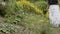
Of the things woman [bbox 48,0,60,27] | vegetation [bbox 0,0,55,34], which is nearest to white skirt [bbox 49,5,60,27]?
woman [bbox 48,0,60,27]

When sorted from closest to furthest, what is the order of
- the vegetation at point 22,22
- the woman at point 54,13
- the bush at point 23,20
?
the vegetation at point 22,22 → the bush at point 23,20 → the woman at point 54,13

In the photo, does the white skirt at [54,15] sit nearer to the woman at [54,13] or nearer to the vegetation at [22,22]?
the woman at [54,13]

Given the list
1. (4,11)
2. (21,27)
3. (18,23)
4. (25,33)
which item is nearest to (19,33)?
(25,33)

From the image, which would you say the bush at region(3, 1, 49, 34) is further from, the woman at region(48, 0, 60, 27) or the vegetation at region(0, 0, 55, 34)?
the woman at region(48, 0, 60, 27)

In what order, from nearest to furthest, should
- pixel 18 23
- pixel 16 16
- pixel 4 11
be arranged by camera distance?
pixel 18 23 < pixel 16 16 < pixel 4 11

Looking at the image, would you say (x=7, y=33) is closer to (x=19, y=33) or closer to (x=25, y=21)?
(x=19, y=33)

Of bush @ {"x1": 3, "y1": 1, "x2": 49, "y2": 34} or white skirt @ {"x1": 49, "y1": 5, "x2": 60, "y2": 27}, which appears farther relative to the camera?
white skirt @ {"x1": 49, "y1": 5, "x2": 60, "y2": 27}

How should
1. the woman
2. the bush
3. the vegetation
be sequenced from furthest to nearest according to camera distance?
the woman → the bush → the vegetation

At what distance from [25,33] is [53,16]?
264 cm

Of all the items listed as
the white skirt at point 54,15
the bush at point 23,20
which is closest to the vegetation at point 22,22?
the bush at point 23,20

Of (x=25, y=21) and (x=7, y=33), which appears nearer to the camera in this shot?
(x=7, y=33)

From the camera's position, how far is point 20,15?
12.6 metres

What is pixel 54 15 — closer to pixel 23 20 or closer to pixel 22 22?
pixel 23 20

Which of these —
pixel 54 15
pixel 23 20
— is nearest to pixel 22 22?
pixel 23 20
